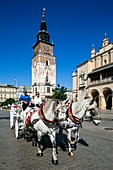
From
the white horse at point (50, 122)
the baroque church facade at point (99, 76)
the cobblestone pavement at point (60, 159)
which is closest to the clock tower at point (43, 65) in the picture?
the baroque church facade at point (99, 76)

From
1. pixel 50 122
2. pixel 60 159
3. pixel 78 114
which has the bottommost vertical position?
pixel 60 159

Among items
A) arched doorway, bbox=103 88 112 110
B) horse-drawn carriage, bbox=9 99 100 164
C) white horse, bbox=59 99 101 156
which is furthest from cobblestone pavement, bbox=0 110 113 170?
arched doorway, bbox=103 88 112 110

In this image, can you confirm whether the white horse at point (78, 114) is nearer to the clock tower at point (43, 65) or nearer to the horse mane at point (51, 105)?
the horse mane at point (51, 105)

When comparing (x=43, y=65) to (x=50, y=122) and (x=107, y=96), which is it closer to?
(x=107, y=96)

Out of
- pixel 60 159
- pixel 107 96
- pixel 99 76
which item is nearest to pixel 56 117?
pixel 60 159

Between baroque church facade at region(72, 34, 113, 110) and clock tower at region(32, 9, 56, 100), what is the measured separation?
36728mm

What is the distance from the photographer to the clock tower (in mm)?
80312

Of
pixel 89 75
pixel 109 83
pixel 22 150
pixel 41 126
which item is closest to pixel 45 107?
pixel 41 126

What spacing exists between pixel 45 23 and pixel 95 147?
89.4 m

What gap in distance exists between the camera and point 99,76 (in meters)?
36.9

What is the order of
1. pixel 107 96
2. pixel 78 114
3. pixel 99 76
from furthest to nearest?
1. pixel 99 76
2. pixel 107 96
3. pixel 78 114

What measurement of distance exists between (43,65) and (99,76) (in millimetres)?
49025

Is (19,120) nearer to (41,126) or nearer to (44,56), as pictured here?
(41,126)

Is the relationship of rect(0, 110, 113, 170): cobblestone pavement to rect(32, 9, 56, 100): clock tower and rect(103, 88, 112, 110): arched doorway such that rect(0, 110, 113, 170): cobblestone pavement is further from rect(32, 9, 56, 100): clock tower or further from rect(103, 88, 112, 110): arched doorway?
rect(32, 9, 56, 100): clock tower
